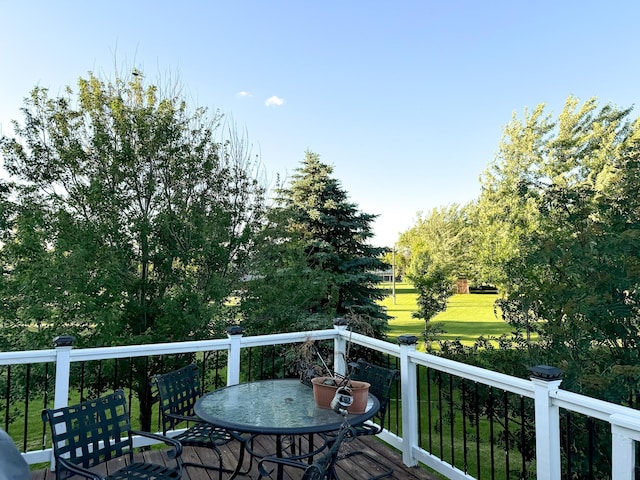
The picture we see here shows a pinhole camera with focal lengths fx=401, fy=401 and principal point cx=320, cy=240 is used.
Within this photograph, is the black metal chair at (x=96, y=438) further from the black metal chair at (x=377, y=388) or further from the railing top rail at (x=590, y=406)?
the railing top rail at (x=590, y=406)

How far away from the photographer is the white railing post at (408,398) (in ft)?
9.86

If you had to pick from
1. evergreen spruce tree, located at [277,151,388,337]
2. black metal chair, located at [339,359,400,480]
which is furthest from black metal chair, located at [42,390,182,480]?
evergreen spruce tree, located at [277,151,388,337]

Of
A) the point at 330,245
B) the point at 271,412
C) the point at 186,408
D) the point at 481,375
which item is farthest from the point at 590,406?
the point at 330,245

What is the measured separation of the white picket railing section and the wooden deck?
3.4 inches

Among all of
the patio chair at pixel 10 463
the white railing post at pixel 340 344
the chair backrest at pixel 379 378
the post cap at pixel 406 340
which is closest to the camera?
the patio chair at pixel 10 463

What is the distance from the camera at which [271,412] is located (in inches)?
89.7

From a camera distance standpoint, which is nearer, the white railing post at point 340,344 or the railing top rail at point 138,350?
the railing top rail at point 138,350

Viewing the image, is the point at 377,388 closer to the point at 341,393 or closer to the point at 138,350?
the point at 341,393

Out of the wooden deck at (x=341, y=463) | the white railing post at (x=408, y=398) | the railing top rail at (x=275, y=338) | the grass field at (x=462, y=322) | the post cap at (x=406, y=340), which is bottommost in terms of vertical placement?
the grass field at (x=462, y=322)

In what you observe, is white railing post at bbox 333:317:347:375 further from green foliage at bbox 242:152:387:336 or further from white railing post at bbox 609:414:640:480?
green foliage at bbox 242:152:387:336

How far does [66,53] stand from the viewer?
7.75m

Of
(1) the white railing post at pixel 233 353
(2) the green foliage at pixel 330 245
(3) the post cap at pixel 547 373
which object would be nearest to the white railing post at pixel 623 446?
(3) the post cap at pixel 547 373

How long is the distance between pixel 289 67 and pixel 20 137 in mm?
6037

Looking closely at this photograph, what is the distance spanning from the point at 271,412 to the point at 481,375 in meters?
1.25
